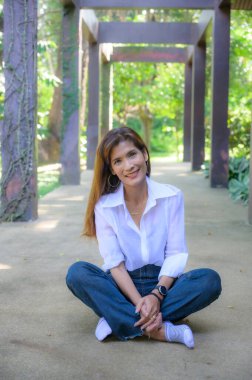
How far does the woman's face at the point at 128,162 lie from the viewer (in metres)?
2.76

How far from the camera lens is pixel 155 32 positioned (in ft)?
39.0

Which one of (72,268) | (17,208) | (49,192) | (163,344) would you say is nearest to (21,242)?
(17,208)

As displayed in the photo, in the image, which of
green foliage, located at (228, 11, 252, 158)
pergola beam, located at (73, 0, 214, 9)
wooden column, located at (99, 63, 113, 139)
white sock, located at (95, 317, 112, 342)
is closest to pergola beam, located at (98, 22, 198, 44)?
green foliage, located at (228, 11, 252, 158)

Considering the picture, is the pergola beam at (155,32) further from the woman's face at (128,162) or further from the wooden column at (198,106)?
the woman's face at (128,162)

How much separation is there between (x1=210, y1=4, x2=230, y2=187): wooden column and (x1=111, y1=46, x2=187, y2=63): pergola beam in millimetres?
4964

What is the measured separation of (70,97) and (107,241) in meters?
7.02

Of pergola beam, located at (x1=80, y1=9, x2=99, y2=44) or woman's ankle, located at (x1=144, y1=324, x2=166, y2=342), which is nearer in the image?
woman's ankle, located at (x1=144, y1=324, x2=166, y2=342)

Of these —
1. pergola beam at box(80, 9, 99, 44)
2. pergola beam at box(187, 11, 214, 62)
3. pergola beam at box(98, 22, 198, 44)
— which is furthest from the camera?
Answer: pergola beam at box(98, 22, 198, 44)

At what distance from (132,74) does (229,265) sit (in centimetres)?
1463

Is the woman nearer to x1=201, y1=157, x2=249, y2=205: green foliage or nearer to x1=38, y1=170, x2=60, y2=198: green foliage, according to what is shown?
x1=201, y1=157, x2=249, y2=205: green foliage

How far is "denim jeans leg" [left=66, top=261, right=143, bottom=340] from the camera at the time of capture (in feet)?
8.54

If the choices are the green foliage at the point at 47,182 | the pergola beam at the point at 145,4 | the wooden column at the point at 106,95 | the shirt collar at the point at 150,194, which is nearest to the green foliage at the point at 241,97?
the pergola beam at the point at 145,4

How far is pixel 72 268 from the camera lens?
9.05 ft

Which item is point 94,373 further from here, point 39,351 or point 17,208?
point 17,208
